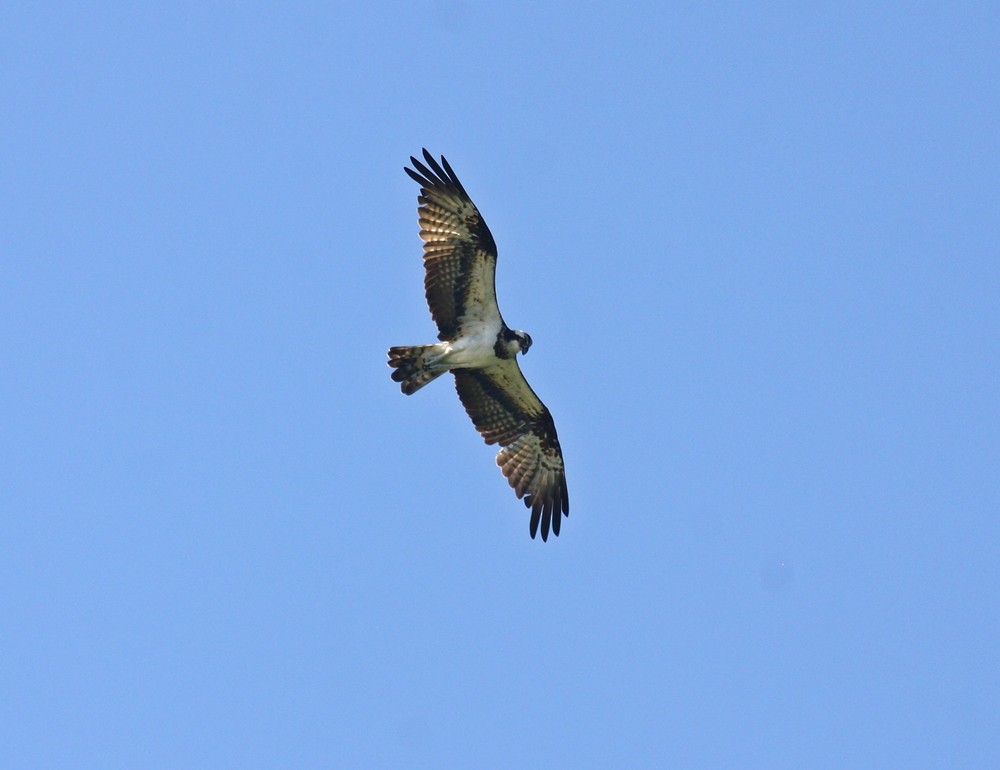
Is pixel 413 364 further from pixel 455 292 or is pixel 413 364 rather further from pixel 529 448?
pixel 529 448

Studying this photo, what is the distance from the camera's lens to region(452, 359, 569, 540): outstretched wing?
21.6 metres

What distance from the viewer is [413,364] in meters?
20.2

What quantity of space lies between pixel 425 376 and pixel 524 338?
4.18 feet

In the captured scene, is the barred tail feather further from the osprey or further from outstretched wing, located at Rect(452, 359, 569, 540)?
outstretched wing, located at Rect(452, 359, 569, 540)

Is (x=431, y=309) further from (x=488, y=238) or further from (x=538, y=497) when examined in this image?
(x=538, y=497)

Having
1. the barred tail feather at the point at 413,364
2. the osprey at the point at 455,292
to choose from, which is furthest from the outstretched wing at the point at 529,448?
the barred tail feather at the point at 413,364

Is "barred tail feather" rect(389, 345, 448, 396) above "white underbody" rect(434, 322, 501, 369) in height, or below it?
below

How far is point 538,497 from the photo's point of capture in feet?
71.7

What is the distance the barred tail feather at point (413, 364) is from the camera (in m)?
20.1

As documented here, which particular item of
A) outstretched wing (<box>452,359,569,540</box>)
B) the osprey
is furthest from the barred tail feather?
outstretched wing (<box>452,359,569,540</box>)

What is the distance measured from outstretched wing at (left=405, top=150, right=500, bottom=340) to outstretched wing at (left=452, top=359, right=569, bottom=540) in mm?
1609

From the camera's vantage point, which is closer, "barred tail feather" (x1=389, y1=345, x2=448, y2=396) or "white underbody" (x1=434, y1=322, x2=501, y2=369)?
"barred tail feather" (x1=389, y1=345, x2=448, y2=396)

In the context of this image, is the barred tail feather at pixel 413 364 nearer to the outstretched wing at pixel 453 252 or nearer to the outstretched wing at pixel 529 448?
the outstretched wing at pixel 453 252

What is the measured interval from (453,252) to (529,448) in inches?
124
